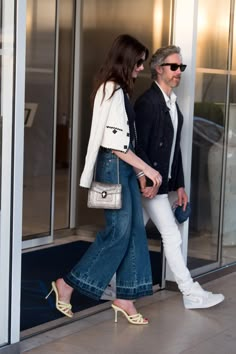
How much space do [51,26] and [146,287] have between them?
3.41m

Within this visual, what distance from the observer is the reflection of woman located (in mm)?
4734

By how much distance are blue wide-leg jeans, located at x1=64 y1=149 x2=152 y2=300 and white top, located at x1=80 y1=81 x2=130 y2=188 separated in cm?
11

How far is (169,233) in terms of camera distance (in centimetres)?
536

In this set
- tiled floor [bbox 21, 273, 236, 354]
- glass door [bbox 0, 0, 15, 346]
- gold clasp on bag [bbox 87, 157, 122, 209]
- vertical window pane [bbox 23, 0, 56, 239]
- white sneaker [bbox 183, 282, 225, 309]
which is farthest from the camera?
vertical window pane [bbox 23, 0, 56, 239]

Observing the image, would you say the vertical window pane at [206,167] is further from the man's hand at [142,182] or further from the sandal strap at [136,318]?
the sandal strap at [136,318]

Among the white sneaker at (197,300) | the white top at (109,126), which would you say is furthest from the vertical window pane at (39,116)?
the white top at (109,126)

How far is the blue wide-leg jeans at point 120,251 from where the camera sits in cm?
484

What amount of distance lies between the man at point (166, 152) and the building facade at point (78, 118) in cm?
50

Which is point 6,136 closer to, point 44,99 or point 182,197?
point 182,197

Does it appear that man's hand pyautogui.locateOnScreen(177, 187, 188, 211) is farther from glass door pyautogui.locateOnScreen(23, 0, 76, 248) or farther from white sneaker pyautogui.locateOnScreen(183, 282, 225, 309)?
glass door pyautogui.locateOnScreen(23, 0, 76, 248)

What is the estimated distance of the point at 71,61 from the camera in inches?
314

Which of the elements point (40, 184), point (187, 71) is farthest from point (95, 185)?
point (40, 184)

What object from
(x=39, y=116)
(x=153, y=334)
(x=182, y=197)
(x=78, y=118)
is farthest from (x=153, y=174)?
(x=78, y=118)

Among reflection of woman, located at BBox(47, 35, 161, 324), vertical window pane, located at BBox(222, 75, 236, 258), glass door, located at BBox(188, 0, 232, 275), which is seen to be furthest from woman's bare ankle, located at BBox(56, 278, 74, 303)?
vertical window pane, located at BBox(222, 75, 236, 258)
